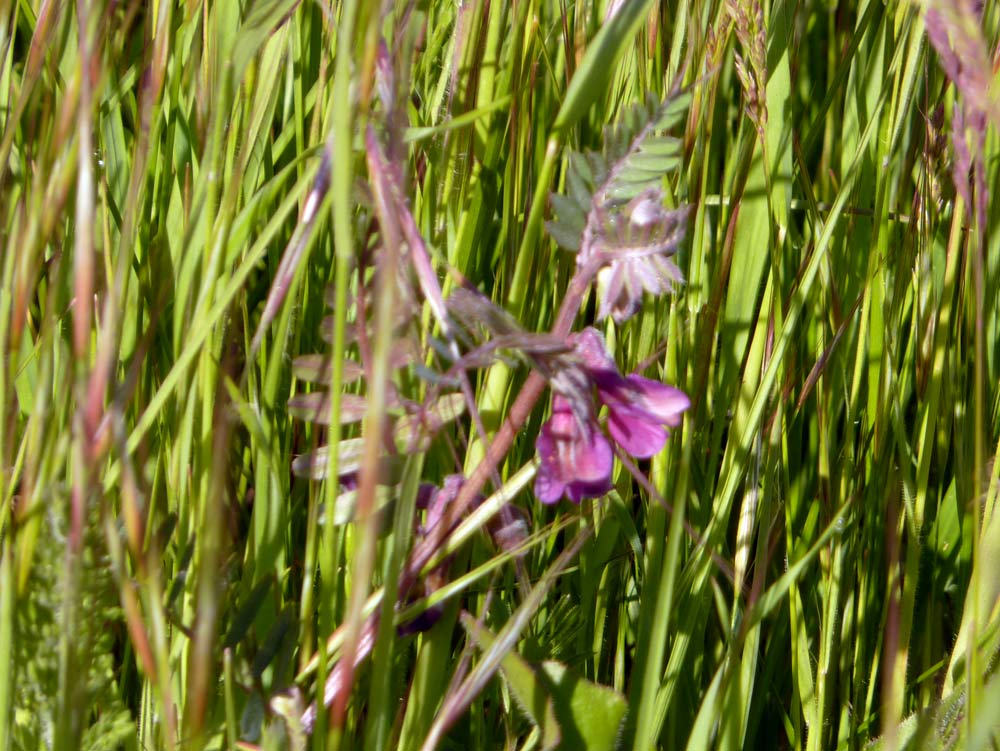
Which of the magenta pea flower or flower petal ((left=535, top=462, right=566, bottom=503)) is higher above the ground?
the magenta pea flower

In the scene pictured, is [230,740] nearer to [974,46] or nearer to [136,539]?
[136,539]

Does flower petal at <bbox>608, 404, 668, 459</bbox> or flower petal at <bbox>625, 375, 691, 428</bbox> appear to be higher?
flower petal at <bbox>625, 375, 691, 428</bbox>

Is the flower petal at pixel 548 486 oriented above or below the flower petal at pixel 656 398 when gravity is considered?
below

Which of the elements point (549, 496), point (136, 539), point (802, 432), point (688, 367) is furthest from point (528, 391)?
point (802, 432)

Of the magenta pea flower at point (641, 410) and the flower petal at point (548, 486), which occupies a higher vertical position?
the magenta pea flower at point (641, 410)

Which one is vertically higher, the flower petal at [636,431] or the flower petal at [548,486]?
the flower petal at [636,431]
